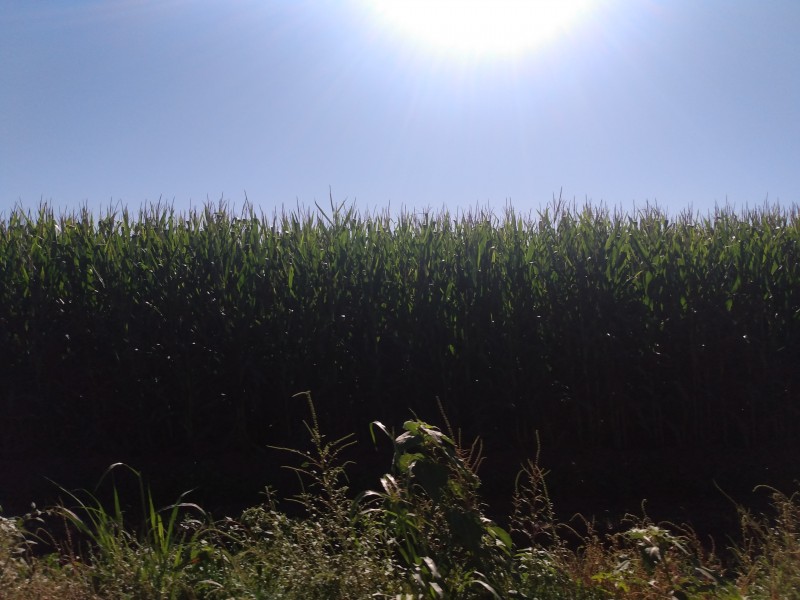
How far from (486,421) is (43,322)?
4740 mm

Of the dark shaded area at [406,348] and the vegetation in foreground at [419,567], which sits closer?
the vegetation in foreground at [419,567]

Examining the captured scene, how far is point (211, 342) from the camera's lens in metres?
7.59

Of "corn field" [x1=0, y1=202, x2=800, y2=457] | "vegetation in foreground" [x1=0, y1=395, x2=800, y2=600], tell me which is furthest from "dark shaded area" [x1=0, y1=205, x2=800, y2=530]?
"vegetation in foreground" [x1=0, y1=395, x2=800, y2=600]

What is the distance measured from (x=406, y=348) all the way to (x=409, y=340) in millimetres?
124

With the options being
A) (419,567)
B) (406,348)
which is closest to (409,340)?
(406,348)

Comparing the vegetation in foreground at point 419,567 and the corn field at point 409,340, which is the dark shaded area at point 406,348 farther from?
the vegetation in foreground at point 419,567

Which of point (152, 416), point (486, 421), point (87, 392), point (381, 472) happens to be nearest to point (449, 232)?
point (486, 421)

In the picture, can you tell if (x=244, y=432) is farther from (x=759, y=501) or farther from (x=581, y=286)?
(x=759, y=501)

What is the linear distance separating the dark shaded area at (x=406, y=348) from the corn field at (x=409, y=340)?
0.02 m

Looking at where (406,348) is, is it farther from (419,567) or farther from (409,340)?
(419,567)

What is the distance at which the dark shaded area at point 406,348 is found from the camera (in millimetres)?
7500

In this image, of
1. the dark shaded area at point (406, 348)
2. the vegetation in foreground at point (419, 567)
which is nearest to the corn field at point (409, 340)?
the dark shaded area at point (406, 348)

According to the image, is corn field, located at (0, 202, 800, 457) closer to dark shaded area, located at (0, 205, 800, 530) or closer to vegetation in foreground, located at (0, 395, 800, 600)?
dark shaded area, located at (0, 205, 800, 530)

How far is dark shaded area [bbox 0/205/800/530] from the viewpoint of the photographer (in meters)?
7.50
